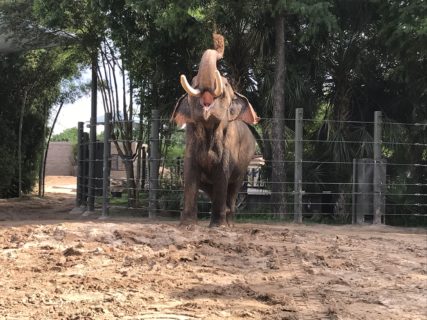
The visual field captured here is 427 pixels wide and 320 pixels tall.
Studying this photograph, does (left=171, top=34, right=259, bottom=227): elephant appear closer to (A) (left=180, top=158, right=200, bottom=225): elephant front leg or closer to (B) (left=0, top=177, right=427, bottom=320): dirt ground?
(A) (left=180, top=158, right=200, bottom=225): elephant front leg

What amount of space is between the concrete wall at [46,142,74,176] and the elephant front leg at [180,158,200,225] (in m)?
28.4

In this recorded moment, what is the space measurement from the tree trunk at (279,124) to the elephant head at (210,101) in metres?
4.04

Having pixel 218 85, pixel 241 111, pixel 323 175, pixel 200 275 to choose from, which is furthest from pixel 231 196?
pixel 323 175

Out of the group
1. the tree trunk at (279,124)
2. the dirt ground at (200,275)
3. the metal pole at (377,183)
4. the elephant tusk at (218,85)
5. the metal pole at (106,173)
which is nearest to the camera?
the dirt ground at (200,275)

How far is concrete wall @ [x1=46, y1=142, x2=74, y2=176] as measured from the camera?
34500mm

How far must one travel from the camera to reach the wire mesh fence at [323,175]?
35.7ft

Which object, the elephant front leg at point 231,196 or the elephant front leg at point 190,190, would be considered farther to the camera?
the elephant front leg at point 231,196

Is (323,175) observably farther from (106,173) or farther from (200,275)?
(200,275)

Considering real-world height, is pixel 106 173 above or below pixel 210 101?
below

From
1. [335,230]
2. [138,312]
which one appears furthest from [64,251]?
[335,230]

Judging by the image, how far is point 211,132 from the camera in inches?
276

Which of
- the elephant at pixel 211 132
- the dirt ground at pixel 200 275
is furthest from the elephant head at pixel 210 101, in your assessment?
the dirt ground at pixel 200 275

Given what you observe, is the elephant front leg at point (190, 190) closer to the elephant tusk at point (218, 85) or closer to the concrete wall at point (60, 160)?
the elephant tusk at point (218, 85)

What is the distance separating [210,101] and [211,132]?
0.49 metres
